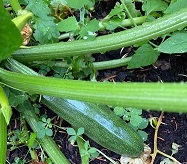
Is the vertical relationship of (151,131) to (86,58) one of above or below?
below

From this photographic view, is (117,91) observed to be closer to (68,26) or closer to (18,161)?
(68,26)

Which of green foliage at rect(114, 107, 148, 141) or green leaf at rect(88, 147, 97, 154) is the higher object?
green foliage at rect(114, 107, 148, 141)

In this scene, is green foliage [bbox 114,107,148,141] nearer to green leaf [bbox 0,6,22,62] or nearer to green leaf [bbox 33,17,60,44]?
green leaf [bbox 33,17,60,44]

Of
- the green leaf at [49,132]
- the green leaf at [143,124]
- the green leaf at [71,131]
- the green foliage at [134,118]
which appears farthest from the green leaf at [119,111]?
the green leaf at [49,132]

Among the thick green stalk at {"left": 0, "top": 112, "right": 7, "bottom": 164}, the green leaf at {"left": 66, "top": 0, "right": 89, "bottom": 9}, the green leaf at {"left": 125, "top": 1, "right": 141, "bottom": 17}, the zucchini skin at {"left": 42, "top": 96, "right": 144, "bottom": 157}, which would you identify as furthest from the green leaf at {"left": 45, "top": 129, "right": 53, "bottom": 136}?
the green leaf at {"left": 125, "top": 1, "right": 141, "bottom": 17}

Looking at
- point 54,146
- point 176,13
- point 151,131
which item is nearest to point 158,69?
point 151,131

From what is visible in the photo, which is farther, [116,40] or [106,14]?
[106,14]

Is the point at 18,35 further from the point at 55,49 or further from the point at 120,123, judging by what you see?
the point at 120,123
